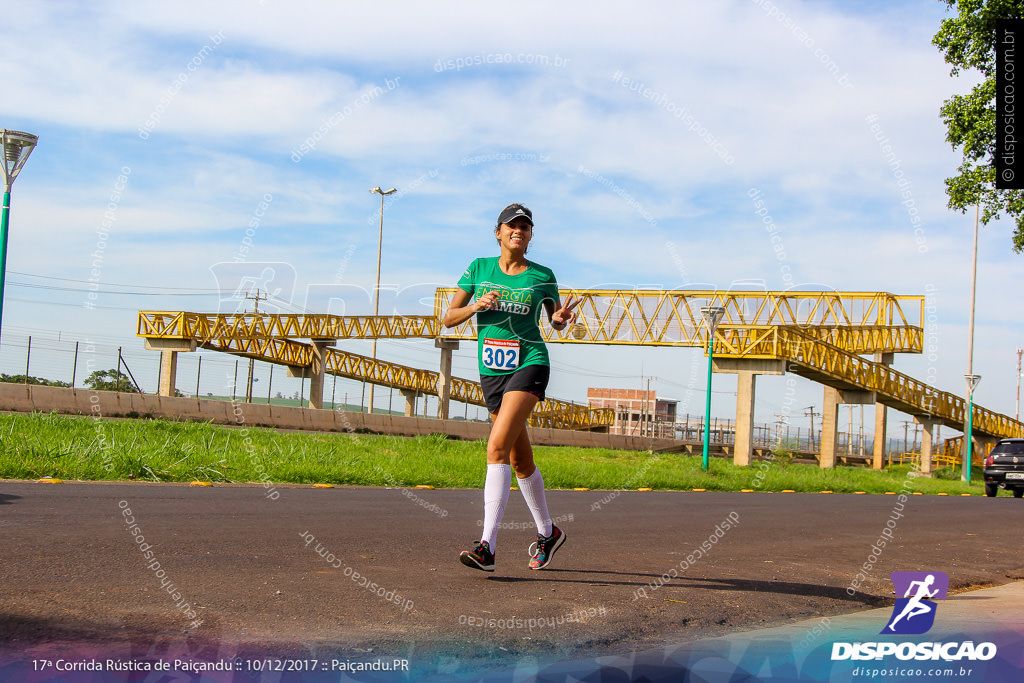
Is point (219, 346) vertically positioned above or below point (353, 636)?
above

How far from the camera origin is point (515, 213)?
5977 mm

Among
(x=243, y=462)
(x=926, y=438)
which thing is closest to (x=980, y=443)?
A: (x=926, y=438)

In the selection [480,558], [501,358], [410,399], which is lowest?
A: [480,558]

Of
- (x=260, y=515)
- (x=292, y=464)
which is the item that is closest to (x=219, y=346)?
(x=292, y=464)

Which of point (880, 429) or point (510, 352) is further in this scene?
point (880, 429)

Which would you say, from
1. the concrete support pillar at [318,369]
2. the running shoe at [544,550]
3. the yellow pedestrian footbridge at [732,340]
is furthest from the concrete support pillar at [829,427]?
the running shoe at [544,550]

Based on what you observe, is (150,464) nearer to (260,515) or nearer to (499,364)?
(260,515)

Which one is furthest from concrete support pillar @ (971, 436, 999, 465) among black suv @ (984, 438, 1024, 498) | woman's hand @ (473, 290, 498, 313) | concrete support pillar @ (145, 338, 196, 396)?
woman's hand @ (473, 290, 498, 313)

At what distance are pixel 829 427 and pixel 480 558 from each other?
1544 inches

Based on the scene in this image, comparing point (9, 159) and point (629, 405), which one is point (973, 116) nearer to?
point (9, 159)

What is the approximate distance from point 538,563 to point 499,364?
1279 millimetres

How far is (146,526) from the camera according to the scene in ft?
21.9

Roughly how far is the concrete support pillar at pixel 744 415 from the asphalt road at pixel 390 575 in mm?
26683

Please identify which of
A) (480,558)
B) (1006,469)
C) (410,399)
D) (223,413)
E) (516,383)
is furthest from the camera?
(410,399)
